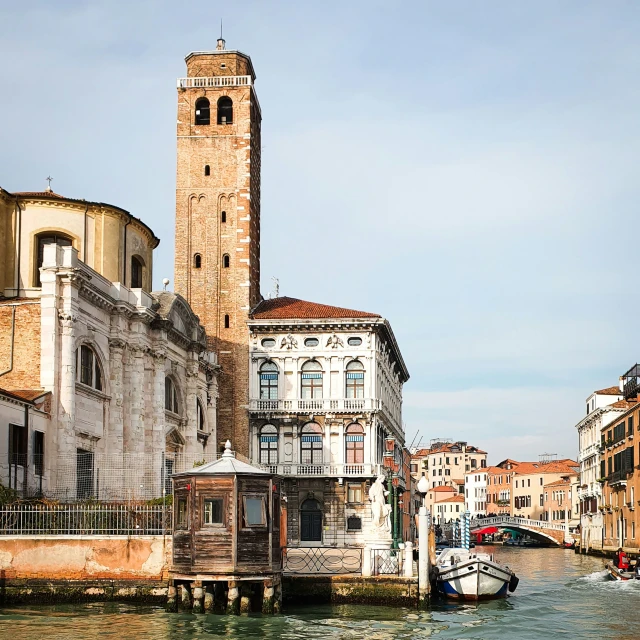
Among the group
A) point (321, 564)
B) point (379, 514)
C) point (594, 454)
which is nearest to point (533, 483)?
point (594, 454)

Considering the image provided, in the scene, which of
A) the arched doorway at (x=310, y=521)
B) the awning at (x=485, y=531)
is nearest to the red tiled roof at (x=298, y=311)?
the arched doorway at (x=310, y=521)

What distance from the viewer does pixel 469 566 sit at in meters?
28.6

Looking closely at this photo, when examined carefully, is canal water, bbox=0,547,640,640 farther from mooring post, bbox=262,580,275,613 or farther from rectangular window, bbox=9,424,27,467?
rectangular window, bbox=9,424,27,467

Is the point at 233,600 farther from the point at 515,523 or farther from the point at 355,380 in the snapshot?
the point at 515,523

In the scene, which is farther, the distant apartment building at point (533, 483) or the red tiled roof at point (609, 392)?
the distant apartment building at point (533, 483)

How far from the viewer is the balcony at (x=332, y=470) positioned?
48.2 meters

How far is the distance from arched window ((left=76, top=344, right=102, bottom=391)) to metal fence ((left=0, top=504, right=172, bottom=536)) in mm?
8011

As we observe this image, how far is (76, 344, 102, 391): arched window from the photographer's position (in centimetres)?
3338

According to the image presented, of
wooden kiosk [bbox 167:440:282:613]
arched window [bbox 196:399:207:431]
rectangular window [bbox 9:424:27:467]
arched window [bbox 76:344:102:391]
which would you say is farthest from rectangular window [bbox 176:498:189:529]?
arched window [bbox 196:399:207:431]

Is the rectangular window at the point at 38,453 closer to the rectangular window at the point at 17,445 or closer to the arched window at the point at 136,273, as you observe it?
the rectangular window at the point at 17,445

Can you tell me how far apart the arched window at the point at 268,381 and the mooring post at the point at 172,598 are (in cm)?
2598

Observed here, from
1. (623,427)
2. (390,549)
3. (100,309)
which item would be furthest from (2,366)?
(623,427)

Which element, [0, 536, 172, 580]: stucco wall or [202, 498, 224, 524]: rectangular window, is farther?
[0, 536, 172, 580]: stucco wall

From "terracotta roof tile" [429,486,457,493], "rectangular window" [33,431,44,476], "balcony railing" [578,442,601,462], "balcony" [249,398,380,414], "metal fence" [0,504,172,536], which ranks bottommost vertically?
"terracotta roof tile" [429,486,457,493]
